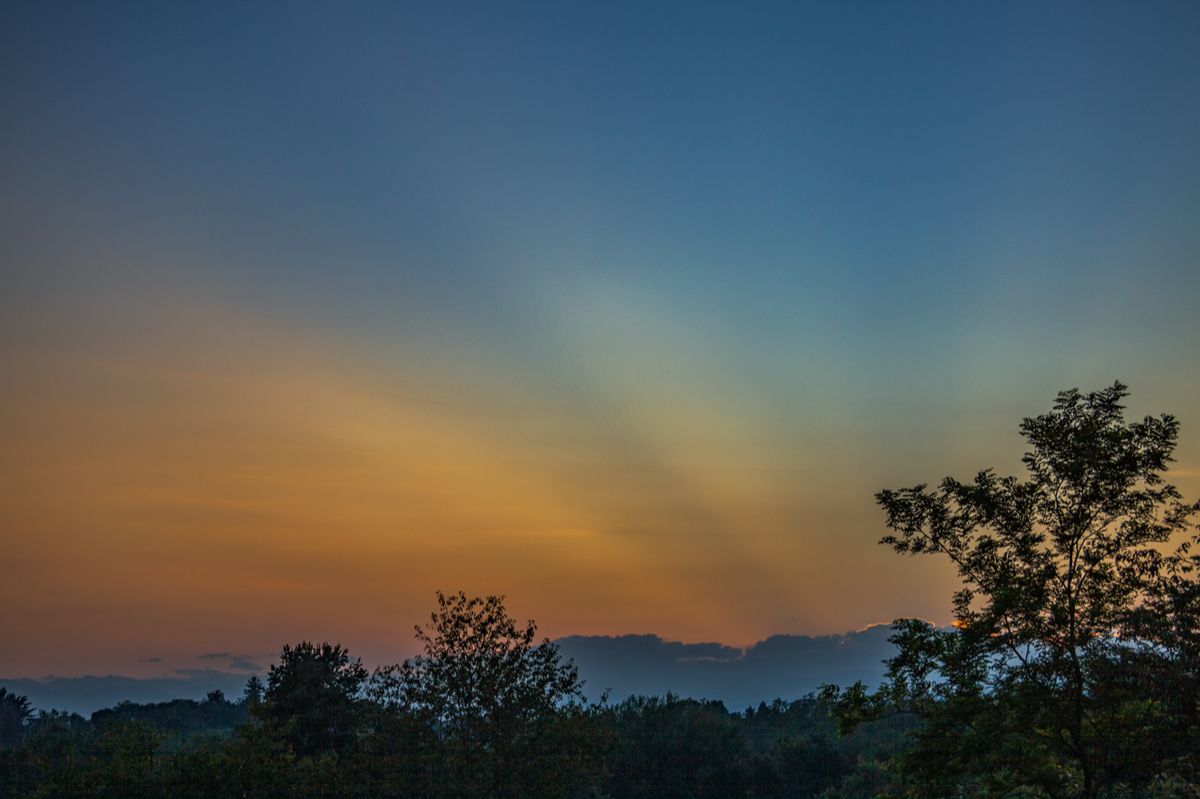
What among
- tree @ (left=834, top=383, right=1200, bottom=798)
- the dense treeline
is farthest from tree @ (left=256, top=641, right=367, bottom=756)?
tree @ (left=834, top=383, right=1200, bottom=798)

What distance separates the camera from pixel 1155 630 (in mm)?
21703

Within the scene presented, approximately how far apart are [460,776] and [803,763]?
3887 cm

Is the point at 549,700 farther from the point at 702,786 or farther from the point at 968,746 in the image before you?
the point at 702,786

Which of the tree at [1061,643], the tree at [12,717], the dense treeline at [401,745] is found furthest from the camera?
the tree at [12,717]

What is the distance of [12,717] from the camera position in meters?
111

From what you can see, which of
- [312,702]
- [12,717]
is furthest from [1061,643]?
[12,717]

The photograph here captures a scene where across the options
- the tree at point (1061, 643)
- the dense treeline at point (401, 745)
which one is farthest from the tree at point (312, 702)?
the tree at point (1061, 643)

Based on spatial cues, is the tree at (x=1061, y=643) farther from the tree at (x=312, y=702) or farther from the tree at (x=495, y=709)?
the tree at (x=312, y=702)

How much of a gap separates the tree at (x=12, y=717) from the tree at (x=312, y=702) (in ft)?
192

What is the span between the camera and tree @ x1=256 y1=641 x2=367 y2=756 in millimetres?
61344

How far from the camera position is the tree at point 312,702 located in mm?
61344

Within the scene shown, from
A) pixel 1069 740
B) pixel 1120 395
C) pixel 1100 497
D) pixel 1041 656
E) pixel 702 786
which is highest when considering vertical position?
pixel 1120 395

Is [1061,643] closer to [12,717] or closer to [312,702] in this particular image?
[312,702]

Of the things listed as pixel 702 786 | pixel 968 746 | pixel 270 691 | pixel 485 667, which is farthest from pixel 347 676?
pixel 968 746
